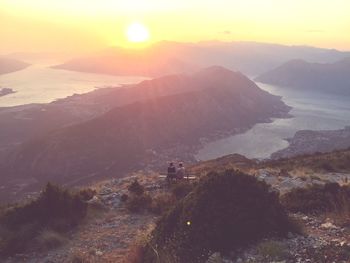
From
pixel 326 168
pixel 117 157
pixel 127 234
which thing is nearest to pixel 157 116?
pixel 117 157

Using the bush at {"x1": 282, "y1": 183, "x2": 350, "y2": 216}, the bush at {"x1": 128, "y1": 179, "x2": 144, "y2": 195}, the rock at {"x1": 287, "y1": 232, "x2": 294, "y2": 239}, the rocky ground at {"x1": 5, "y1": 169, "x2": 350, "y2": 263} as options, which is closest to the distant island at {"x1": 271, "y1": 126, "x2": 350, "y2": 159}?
the rocky ground at {"x1": 5, "y1": 169, "x2": 350, "y2": 263}

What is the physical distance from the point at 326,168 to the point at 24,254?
19866mm

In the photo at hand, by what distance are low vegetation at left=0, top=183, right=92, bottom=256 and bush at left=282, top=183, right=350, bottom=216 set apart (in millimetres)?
8263

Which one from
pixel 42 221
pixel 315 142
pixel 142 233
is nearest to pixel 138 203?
pixel 42 221

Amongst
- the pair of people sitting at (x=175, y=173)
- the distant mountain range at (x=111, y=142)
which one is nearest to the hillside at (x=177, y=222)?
the pair of people sitting at (x=175, y=173)

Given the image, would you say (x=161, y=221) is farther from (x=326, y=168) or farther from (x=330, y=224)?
(x=326, y=168)

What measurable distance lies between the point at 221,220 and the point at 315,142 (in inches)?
6245

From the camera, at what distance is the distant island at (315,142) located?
14393 cm

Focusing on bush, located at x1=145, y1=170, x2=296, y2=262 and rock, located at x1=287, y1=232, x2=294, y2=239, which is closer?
bush, located at x1=145, y1=170, x2=296, y2=262

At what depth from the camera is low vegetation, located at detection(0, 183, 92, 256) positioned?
14344 mm

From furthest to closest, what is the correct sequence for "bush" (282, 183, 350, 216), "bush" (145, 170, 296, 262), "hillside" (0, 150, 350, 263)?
"bush" (282, 183, 350, 216), "bush" (145, 170, 296, 262), "hillside" (0, 150, 350, 263)

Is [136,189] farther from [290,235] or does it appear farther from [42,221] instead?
[290,235]

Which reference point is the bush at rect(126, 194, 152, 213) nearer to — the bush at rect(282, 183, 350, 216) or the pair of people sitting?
the pair of people sitting

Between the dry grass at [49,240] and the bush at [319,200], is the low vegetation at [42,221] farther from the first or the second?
the bush at [319,200]
